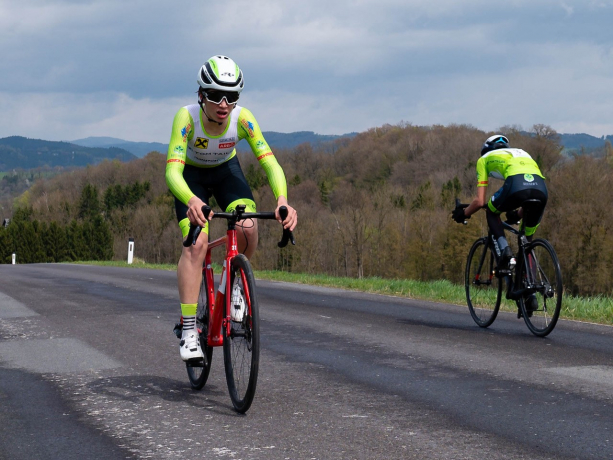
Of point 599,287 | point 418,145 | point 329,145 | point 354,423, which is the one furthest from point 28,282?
point 329,145

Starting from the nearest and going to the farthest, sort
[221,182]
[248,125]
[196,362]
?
[196,362] < [248,125] < [221,182]

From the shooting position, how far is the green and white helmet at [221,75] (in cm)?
510

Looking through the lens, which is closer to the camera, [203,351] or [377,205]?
[203,351]

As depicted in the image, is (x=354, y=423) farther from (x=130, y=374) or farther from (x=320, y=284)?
(x=320, y=284)

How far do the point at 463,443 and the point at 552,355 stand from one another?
3.04 meters

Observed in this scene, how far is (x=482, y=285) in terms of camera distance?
31.0ft

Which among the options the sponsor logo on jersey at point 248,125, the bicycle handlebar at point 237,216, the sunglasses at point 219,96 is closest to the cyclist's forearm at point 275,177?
the sponsor logo on jersey at point 248,125

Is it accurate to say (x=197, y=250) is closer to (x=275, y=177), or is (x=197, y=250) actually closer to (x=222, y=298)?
(x=222, y=298)

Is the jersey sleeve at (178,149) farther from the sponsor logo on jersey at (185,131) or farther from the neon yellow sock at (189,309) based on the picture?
the neon yellow sock at (189,309)

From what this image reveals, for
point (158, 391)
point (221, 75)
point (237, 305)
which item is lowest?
point (158, 391)

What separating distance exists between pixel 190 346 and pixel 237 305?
0.72 metres

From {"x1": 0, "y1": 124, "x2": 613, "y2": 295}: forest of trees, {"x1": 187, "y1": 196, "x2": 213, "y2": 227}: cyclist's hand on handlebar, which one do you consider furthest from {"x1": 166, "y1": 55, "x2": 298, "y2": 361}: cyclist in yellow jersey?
{"x1": 0, "y1": 124, "x2": 613, "y2": 295}: forest of trees

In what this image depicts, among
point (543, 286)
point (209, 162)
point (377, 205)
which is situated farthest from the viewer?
point (377, 205)

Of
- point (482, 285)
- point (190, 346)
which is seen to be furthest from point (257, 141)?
point (482, 285)
